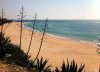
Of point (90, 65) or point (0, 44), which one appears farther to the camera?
point (90, 65)

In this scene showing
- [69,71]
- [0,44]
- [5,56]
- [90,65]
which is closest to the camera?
[69,71]

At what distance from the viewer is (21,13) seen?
1545cm

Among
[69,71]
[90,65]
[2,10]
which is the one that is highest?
[2,10]

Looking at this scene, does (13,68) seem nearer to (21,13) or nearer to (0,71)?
(0,71)

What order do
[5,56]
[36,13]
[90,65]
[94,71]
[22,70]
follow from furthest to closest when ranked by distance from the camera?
[90,65], [94,71], [36,13], [5,56], [22,70]

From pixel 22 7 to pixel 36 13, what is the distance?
1.32 meters

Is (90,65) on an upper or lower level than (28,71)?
lower

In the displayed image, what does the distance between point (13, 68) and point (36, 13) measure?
8.80 metres

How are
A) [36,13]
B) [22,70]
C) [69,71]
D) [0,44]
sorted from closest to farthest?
[22,70] → [69,71] → [0,44] → [36,13]

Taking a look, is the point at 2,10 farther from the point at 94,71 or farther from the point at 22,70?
the point at 22,70

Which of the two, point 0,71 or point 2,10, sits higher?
point 2,10

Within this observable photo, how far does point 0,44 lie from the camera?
11805 millimetres

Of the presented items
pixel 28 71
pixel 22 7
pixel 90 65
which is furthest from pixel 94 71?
pixel 28 71

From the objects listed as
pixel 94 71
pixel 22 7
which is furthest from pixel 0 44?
pixel 94 71
